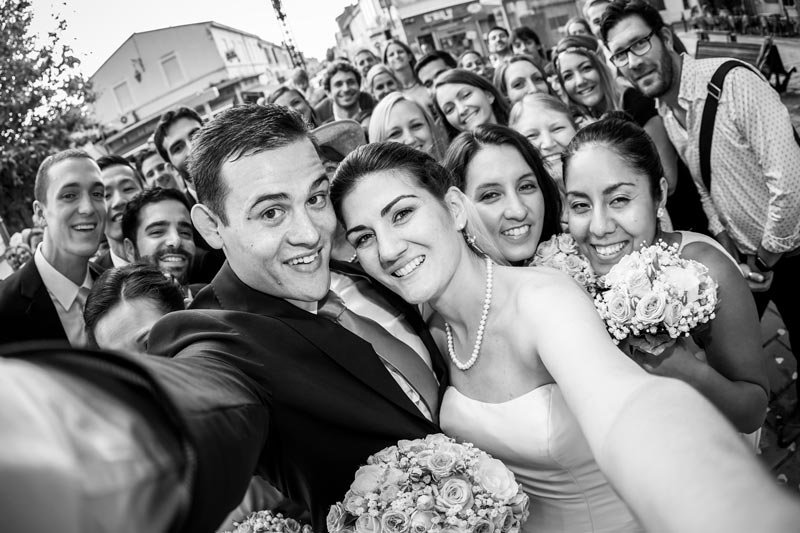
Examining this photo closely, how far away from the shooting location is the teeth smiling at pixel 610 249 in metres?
2.71

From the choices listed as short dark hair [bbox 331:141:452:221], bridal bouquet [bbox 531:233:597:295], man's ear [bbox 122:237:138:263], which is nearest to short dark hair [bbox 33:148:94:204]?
man's ear [bbox 122:237:138:263]

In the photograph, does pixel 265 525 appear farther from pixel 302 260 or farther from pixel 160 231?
pixel 160 231

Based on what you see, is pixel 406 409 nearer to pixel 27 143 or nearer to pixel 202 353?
pixel 202 353

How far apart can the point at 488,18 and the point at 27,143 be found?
26766 mm

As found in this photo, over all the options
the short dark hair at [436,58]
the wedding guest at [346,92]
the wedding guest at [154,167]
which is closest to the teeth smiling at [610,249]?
the wedding guest at [346,92]

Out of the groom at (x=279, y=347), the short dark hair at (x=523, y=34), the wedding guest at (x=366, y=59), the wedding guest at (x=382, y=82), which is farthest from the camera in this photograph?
the wedding guest at (x=366, y=59)

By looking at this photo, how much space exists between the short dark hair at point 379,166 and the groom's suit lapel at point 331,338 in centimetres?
60

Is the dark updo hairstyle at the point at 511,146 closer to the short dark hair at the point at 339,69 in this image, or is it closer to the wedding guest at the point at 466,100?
the wedding guest at the point at 466,100

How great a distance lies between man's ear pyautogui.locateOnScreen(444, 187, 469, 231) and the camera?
8.20 ft

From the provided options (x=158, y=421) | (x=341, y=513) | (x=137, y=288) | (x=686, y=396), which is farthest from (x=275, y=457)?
(x=137, y=288)

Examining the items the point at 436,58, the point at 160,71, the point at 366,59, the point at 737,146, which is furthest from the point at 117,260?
the point at 160,71

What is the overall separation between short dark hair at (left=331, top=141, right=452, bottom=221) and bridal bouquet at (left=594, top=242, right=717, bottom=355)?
877 millimetres

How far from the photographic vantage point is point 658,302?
6.57ft

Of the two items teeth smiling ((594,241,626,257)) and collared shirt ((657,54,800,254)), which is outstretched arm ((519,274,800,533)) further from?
collared shirt ((657,54,800,254))
